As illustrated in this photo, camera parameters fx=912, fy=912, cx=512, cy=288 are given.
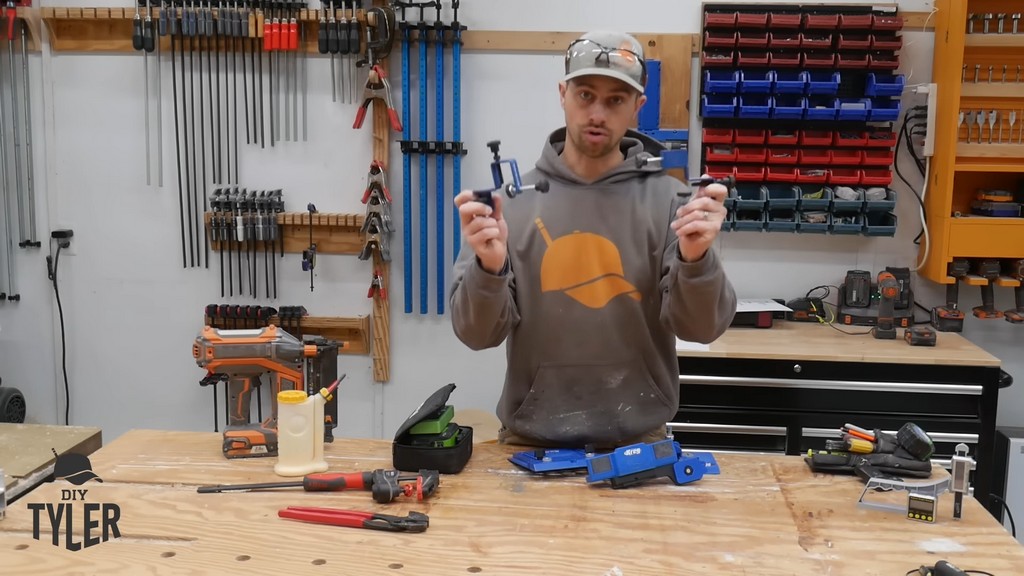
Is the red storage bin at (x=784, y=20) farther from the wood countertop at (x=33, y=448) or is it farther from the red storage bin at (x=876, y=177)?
the wood countertop at (x=33, y=448)

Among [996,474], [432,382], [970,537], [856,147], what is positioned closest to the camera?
[970,537]

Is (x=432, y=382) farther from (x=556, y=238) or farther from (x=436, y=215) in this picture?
(x=556, y=238)

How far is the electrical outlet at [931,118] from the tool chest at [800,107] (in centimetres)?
11

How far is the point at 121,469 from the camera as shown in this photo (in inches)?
76.7

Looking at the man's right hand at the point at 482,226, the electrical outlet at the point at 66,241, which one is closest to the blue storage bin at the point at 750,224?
the man's right hand at the point at 482,226

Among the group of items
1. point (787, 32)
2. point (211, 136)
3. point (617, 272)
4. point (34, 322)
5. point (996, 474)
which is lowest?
point (996, 474)

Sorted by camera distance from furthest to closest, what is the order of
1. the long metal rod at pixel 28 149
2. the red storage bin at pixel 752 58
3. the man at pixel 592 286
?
1. the long metal rod at pixel 28 149
2. the red storage bin at pixel 752 58
3. the man at pixel 592 286

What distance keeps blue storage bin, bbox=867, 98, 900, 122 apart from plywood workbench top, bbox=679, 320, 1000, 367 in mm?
879

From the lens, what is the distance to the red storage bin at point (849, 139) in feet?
12.4

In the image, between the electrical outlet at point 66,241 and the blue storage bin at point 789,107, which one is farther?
the electrical outlet at point 66,241

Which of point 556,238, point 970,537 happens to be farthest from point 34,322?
point 970,537

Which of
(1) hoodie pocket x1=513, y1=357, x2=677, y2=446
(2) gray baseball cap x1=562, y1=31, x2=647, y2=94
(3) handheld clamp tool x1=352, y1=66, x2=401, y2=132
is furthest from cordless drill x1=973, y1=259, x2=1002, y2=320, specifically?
(3) handheld clamp tool x1=352, y1=66, x2=401, y2=132

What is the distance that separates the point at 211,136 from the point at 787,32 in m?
2.49

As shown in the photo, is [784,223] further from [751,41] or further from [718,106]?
[751,41]
